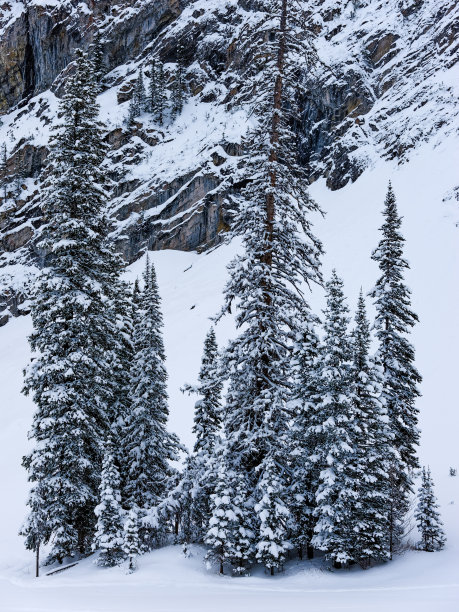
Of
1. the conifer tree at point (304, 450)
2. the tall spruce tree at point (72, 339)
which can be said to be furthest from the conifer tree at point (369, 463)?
the tall spruce tree at point (72, 339)

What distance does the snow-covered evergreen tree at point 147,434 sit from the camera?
54.5ft

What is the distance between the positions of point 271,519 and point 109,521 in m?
4.79

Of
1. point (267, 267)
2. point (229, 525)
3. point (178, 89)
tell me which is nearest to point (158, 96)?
point (178, 89)

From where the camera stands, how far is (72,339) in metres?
15.0

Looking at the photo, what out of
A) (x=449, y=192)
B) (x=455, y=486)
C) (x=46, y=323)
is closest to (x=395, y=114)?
(x=449, y=192)

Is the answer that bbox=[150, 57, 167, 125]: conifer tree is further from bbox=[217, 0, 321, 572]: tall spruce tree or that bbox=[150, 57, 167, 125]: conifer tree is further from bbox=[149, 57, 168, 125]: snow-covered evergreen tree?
bbox=[217, 0, 321, 572]: tall spruce tree

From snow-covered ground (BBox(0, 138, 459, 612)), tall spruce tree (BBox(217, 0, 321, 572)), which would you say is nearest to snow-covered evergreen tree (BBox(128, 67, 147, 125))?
snow-covered ground (BBox(0, 138, 459, 612))

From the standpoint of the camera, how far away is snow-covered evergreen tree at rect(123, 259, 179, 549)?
16625 millimetres

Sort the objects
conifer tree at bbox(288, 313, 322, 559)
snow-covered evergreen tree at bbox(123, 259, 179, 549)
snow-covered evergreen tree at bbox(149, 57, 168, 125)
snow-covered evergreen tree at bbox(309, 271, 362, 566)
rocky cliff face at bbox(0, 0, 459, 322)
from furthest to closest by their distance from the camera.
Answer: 1. snow-covered evergreen tree at bbox(149, 57, 168, 125)
2. rocky cliff face at bbox(0, 0, 459, 322)
3. snow-covered evergreen tree at bbox(123, 259, 179, 549)
4. conifer tree at bbox(288, 313, 322, 559)
5. snow-covered evergreen tree at bbox(309, 271, 362, 566)

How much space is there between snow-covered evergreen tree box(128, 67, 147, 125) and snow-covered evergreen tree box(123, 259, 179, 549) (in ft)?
287

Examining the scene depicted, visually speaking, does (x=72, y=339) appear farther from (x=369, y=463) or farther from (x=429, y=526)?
(x=429, y=526)

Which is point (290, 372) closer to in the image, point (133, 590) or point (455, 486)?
point (133, 590)

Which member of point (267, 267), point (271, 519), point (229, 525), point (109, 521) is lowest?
point (109, 521)

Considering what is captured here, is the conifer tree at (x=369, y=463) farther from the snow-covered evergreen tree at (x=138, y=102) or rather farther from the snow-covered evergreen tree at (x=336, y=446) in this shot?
the snow-covered evergreen tree at (x=138, y=102)
